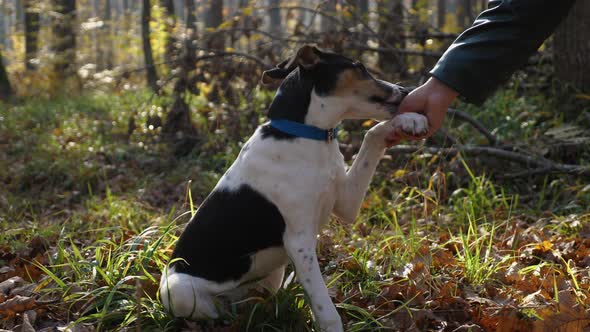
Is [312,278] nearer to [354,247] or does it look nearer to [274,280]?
[274,280]

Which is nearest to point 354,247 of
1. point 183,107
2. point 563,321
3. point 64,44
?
point 563,321

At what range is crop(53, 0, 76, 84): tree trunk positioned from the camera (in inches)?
493

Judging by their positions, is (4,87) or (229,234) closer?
(229,234)

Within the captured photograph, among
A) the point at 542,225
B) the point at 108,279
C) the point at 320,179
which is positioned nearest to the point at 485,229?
the point at 542,225

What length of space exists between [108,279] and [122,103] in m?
8.23

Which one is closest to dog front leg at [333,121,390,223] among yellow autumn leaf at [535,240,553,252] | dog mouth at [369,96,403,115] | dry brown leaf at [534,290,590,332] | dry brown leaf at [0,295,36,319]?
dog mouth at [369,96,403,115]

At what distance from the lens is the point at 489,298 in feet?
9.77

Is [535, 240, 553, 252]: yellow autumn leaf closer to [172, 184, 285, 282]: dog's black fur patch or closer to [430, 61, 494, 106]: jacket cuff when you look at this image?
[430, 61, 494, 106]: jacket cuff

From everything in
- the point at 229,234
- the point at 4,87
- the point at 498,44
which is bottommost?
the point at 4,87

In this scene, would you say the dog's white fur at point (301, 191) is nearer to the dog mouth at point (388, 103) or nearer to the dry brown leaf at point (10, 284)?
the dog mouth at point (388, 103)

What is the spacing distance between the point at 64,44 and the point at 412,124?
13.0 m

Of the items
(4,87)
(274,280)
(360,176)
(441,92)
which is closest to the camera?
(441,92)

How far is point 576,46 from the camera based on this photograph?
5.77 meters

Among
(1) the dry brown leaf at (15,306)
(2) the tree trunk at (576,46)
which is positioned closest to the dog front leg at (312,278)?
(1) the dry brown leaf at (15,306)
